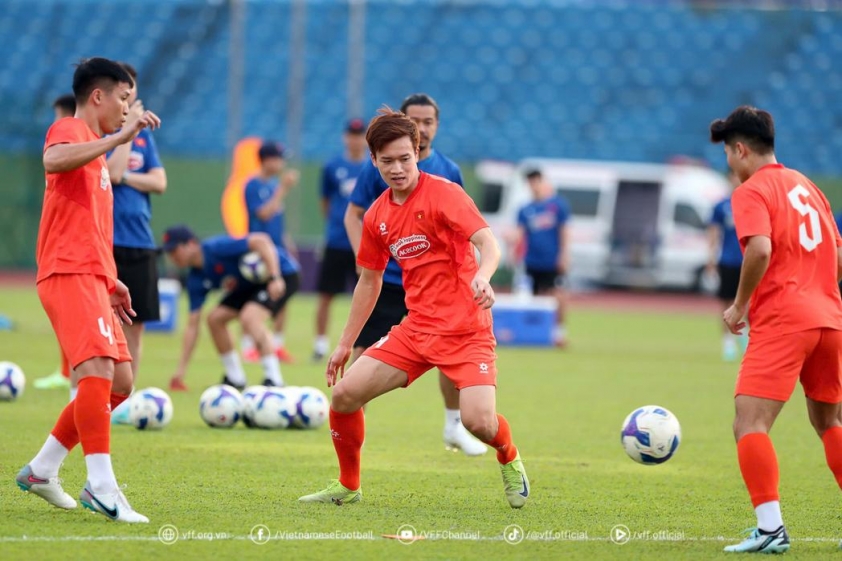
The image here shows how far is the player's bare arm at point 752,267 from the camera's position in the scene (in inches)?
216

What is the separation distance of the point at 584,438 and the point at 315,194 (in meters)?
21.4

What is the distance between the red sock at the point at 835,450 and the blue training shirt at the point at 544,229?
12.1 m

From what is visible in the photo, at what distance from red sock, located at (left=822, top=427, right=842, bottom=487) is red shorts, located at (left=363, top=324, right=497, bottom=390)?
1.65 metres

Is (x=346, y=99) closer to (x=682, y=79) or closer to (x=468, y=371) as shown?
(x=682, y=79)

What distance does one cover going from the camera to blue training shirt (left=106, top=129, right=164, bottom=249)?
8742 millimetres

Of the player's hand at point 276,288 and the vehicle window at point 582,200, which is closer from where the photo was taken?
the player's hand at point 276,288

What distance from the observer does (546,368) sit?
14875mm

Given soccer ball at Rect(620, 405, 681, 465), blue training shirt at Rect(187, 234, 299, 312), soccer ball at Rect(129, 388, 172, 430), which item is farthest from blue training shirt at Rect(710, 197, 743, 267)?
soccer ball at Rect(129, 388, 172, 430)

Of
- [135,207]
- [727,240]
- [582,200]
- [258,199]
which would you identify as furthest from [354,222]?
[582,200]

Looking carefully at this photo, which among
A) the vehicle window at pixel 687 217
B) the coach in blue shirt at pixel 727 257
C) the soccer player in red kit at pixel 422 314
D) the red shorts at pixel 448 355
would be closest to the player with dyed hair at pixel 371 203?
the soccer player in red kit at pixel 422 314

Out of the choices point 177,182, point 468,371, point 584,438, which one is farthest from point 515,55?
point 468,371

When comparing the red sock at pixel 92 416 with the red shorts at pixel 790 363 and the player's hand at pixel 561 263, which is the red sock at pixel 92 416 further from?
the player's hand at pixel 561 263

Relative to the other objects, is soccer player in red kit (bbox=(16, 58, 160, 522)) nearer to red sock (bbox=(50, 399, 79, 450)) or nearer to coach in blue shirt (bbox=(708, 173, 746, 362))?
red sock (bbox=(50, 399, 79, 450))

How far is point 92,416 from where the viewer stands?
5.70 metres
